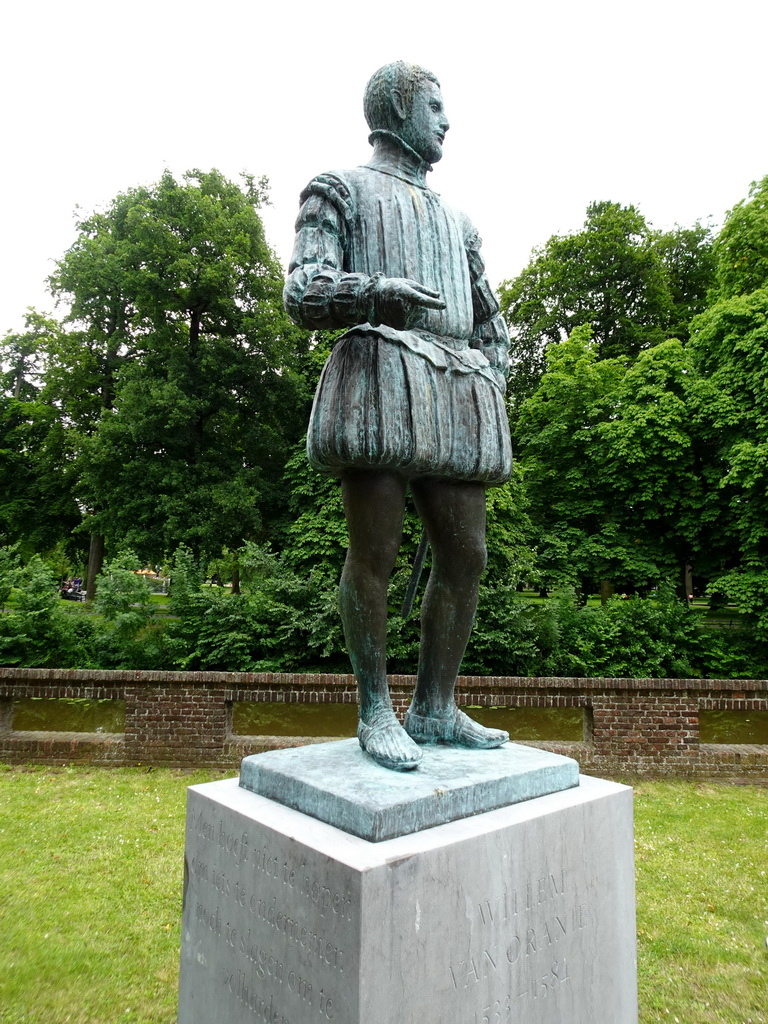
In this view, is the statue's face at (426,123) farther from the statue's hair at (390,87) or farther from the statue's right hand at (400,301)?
the statue's right hand at (400,301)

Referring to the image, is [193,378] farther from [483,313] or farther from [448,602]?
[448,602]

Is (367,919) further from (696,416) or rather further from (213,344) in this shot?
(213,344)

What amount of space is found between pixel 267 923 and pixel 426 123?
285 cm

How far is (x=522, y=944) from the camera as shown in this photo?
2.00 meters

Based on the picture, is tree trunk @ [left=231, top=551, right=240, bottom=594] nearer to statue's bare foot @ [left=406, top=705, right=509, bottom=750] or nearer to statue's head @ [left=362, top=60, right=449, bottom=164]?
statue's bare foot @ [left=406, top=705, right=509, bottom=750]

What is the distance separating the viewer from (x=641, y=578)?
13219 millimetres

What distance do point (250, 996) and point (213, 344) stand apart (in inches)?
620

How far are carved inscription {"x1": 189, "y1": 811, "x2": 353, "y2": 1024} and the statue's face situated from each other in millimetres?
2590

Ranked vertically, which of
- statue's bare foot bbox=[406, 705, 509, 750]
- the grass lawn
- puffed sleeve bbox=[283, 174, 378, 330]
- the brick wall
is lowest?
the grass lawn

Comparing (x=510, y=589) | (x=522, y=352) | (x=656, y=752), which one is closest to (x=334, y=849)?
(x=656, y=752)

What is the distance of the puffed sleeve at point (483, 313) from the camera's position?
2889mm

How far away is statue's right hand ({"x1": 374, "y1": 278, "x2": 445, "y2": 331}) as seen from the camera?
219 centimetres

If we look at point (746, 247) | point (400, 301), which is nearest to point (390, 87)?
point (400, 301)

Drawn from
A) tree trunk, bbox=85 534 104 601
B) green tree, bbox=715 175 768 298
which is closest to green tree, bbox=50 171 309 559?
tree trunk, bbox=85 534 104 601
